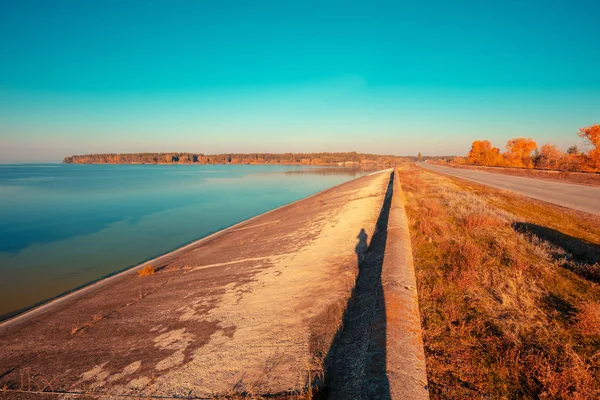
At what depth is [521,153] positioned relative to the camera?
6638 centimetres

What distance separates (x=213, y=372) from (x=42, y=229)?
77.1ft

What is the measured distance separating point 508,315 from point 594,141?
46.2 metres

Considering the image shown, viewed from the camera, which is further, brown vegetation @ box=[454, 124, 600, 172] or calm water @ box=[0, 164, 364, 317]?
brown vegetation @ box=[454, 124, 600, 172]

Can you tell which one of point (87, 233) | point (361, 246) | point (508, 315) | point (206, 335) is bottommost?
point (87, 233)

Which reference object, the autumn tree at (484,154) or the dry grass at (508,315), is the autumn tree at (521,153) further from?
the dry grass at (508,315)

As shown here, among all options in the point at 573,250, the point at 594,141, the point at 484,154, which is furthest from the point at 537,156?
the point at 573,250

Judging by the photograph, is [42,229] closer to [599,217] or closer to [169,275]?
[169,275]

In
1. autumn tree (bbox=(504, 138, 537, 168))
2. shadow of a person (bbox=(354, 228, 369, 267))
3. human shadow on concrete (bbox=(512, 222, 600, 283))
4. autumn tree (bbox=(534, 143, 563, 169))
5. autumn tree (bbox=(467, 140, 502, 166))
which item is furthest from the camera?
autumn tree (bbox=(467, 140, 502, 166))

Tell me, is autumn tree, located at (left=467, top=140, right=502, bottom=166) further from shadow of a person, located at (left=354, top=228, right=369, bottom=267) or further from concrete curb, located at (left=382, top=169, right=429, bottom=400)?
concrete curb, located at (left=382, top=169, right=429, bottom=400)

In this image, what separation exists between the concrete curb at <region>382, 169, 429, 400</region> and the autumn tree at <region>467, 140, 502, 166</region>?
83.5 metres

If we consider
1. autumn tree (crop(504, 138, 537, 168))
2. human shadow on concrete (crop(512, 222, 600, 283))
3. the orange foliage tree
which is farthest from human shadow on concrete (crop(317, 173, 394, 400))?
autumn tree (crop(504, 138, 537, 168))

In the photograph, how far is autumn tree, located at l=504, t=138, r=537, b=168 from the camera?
65.1 metres

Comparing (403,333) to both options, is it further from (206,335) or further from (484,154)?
(484,154)

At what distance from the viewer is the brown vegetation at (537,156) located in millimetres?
34438
